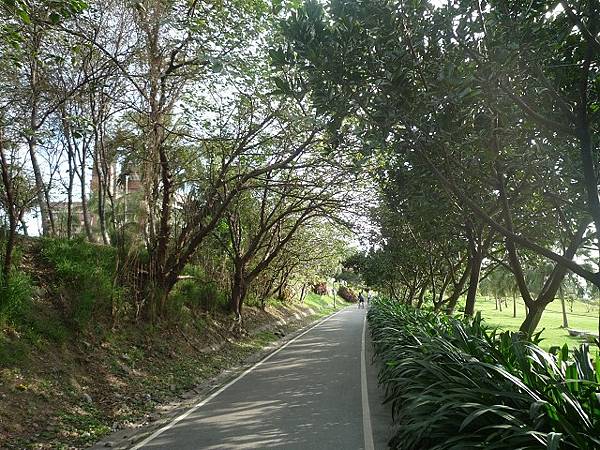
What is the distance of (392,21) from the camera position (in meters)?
5.24

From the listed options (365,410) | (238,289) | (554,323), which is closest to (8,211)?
(365,410)

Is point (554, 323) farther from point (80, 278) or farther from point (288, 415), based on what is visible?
point (80, 278)

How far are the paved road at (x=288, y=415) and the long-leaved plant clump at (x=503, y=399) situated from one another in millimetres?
1319

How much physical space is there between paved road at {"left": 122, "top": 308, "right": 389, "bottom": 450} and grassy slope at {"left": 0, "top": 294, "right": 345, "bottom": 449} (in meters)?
1.11

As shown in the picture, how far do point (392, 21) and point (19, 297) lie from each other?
8.12 meters

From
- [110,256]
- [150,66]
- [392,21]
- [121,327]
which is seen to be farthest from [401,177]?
[110,256]

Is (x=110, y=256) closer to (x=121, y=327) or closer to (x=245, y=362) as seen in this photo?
(x=121, y=327)

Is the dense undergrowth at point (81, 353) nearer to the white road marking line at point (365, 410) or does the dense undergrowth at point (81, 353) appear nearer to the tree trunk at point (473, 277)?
the white road marking line at point (365, 410)

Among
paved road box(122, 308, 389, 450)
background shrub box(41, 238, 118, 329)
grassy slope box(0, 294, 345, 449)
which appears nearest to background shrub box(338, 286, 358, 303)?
grassy slope box(0, 294, 345, 449)

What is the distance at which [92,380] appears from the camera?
8984mm

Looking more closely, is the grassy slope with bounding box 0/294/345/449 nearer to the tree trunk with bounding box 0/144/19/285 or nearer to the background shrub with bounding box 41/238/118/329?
the background shrub with bounding box 41/238/118/329

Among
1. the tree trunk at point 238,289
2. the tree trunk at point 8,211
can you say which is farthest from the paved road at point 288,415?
the tree trunk at point 238,289

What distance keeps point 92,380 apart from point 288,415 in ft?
12.9

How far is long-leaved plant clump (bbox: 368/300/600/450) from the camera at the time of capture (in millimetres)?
3592
